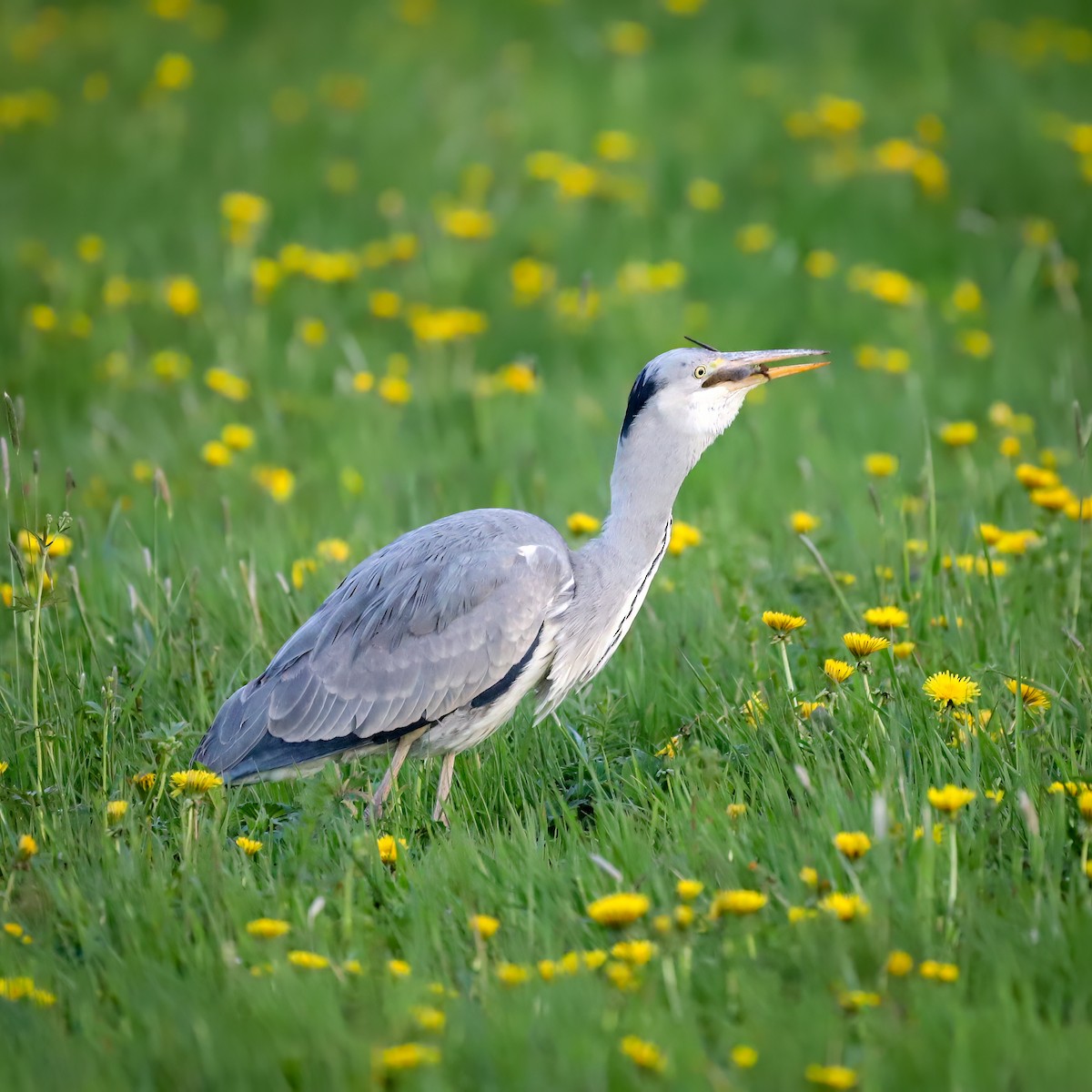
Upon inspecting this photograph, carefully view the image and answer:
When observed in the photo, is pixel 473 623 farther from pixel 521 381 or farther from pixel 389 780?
pixel 521 381

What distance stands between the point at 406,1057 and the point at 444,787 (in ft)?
5.12

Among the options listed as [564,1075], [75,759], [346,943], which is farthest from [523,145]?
[564,1075]

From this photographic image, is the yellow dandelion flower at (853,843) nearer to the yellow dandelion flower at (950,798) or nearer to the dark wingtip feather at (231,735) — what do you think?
the yellow dandelion flower at (950,798)

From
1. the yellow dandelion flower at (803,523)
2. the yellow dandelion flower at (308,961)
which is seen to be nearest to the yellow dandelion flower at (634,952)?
the yellow dandelion flower at (308,961)

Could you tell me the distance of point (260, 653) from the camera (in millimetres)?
4648

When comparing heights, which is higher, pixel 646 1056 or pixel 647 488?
pixel 647 488

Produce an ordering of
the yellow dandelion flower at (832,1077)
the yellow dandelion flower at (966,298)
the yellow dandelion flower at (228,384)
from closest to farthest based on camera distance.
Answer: the yellow dandelion flower at (832,1077), the yellow dandelion flower at (228,384), the yellow dandelion flower at (966,298)

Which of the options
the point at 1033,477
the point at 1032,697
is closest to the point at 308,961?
the point at 1032,697

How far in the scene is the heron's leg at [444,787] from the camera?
383 cm

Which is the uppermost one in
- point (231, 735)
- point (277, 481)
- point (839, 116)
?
point (839, 116)

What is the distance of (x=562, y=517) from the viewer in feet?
19.2

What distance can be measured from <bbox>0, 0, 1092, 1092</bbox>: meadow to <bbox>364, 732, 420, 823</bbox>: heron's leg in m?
0.07

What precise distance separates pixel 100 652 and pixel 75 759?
0.71 m

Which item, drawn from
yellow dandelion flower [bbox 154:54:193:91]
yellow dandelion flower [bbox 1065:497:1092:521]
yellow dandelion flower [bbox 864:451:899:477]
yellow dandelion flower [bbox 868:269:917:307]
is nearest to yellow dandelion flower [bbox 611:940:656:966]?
yellow dandelion flower [bbox 1065:497:1092:521]
